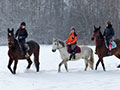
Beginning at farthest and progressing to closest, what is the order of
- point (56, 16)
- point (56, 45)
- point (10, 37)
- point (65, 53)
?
point (56, 16), point (65, 53), point (56, 45), point (10, 37)

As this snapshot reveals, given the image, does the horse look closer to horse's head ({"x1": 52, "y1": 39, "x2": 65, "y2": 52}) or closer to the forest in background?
horse's head ({"x1": 52, "y1": 39, "x2": 65, "y2": 52})

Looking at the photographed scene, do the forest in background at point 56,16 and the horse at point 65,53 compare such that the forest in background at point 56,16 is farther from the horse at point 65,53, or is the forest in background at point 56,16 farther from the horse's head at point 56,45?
the horse's head at point 56,45

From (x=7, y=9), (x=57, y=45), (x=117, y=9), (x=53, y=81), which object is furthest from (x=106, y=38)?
(x=7, y=9)

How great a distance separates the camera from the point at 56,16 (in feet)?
173

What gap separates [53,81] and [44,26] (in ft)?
142

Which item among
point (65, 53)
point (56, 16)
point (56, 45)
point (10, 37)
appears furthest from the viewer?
point (56, 16)

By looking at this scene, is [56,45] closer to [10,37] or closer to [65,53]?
[65,53]

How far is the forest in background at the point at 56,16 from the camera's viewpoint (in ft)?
151

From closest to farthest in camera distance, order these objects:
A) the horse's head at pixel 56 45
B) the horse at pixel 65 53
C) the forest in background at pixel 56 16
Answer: the horse's head at pixel 56 45
the horse at pixel 65 53
the forest in background at pixel 56 16

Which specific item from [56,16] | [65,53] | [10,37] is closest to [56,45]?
[65,53]

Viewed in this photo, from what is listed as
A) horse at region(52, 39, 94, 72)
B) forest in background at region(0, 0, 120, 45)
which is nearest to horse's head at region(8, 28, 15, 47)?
horse at region(52, 39, 94, 72)

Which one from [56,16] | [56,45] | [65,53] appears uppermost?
[56,16]

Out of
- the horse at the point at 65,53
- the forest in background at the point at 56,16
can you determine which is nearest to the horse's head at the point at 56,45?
the horse at the point at 65,53

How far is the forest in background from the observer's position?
151 feet
